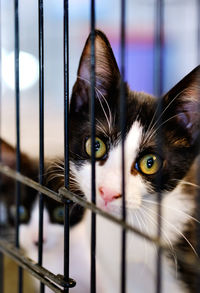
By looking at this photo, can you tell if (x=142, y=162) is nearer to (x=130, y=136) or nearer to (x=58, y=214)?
(x=130, y=136)

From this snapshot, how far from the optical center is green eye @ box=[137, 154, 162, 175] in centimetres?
54

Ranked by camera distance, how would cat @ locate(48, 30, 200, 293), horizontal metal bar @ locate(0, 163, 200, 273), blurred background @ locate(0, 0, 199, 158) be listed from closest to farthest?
horizontal metal bar @ locate(0, 163, 200, 273) → cat @ locate(48, 30, 200, 293) → blurred background @ locate(0, 0, 199, 158)

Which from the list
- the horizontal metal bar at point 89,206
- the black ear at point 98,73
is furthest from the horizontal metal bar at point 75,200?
the black ear at point 98,73

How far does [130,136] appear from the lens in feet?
1.84

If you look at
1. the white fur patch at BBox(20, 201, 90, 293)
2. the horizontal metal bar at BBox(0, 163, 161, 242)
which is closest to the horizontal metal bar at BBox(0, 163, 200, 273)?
the horizontal metal bar at BBox(0, 163, 161, 242)

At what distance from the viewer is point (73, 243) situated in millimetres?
665

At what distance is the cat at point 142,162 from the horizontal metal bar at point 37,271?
89 millimetres

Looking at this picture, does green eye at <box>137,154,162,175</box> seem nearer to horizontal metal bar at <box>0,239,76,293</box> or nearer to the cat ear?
the cat ear

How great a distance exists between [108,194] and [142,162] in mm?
58

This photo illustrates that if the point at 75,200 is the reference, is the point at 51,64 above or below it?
above

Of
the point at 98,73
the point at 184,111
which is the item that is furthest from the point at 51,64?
the point at 184,111

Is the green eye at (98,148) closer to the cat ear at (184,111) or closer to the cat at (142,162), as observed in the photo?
the cat at (142,162)

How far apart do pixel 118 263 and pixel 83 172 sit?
5.3 inches

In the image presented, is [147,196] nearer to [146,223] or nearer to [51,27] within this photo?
[146,223]
